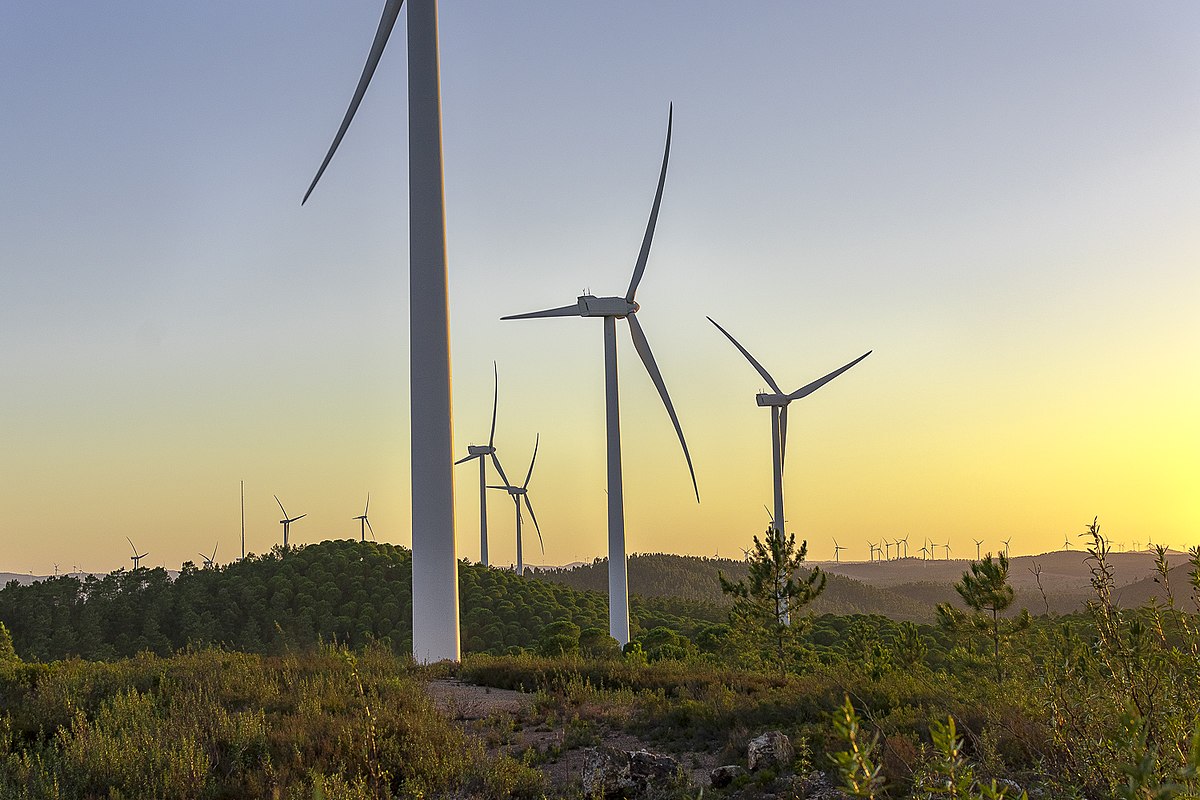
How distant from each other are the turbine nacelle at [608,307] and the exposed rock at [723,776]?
33700 mm

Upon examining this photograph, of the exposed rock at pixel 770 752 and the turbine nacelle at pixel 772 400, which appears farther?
A: the turbine nacelle at pixel 772 400

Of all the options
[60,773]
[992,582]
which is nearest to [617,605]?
[992,582]

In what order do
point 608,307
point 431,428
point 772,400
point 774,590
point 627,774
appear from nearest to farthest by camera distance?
point 627,774 → point 431,428 → point 774,590 → point 608,307 → point 772,400

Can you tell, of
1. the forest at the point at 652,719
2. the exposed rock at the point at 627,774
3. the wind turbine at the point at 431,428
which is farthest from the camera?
the wind turbine at the point at 431,428

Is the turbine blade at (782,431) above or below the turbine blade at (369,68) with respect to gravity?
below

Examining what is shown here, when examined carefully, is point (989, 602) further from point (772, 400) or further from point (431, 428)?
point (772, 400)

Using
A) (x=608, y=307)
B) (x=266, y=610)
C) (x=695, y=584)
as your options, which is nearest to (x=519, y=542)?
(x=266, y=610)

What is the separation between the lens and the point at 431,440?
74.3 ft

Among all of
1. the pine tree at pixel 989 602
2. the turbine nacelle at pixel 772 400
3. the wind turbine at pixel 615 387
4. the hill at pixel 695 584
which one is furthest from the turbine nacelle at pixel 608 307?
the hill at pixel 695 584

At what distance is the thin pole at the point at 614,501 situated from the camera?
41.7m

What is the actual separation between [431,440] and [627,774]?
42.0ft

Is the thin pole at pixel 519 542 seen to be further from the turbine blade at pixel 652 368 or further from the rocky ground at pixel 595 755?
the rocky ground at pixel 595 755

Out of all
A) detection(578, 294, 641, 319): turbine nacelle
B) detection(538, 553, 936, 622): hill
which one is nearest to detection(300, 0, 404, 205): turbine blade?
detection(578, 294, 641, 319): turbine nacelle

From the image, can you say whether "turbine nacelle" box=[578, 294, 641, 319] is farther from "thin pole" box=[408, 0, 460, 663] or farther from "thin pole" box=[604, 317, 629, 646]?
"thin pole" box=[408, 0, 460, 663]
